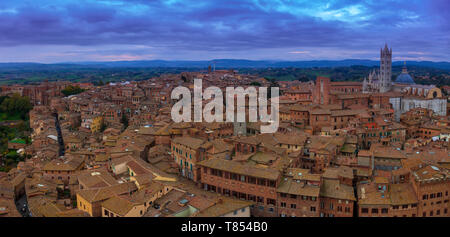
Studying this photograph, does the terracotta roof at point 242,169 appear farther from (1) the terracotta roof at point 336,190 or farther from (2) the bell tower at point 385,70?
(2) the bell tower at point 385,70

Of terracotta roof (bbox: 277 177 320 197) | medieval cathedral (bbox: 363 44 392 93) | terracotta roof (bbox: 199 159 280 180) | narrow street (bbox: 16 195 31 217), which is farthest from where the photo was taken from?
medieval cathedral (bbox: 363 44 392 93)

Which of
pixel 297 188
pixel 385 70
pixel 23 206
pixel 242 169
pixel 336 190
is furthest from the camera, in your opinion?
pixel 385 70

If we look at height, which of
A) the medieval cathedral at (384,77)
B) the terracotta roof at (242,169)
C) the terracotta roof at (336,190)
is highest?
Result: the medieval cathedral at (384,77)

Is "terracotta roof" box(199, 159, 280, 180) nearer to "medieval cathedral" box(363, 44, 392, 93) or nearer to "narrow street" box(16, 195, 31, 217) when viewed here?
"narrow street" box(16, 195, 31, 217)

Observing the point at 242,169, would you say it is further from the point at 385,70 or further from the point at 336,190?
the point at 385,70

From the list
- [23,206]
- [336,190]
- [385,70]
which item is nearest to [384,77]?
[385,70]

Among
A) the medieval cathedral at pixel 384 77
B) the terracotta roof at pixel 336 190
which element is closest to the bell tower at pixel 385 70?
the medieval cathedral at pixel 384 77

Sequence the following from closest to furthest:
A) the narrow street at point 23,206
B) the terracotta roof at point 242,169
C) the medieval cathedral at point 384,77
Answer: the terracotta roof at point 242,169
the narrow street at point 23,206
the medieval cathedral at point 384,77

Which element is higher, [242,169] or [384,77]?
[384,77]

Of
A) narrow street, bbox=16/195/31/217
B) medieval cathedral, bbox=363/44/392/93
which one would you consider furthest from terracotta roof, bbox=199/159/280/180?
medieval cathedral, bbox=363/44/392/93

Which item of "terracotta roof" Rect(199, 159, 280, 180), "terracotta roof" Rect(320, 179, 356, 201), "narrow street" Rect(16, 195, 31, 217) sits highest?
"terracotta roof" Rect(199, 159, 280, 180)

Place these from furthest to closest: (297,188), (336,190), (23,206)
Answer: (23,206) → (336,190) → (297,188)

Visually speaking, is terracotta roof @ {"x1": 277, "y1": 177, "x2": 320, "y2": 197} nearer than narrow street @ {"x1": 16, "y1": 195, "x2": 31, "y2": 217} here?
Yes
